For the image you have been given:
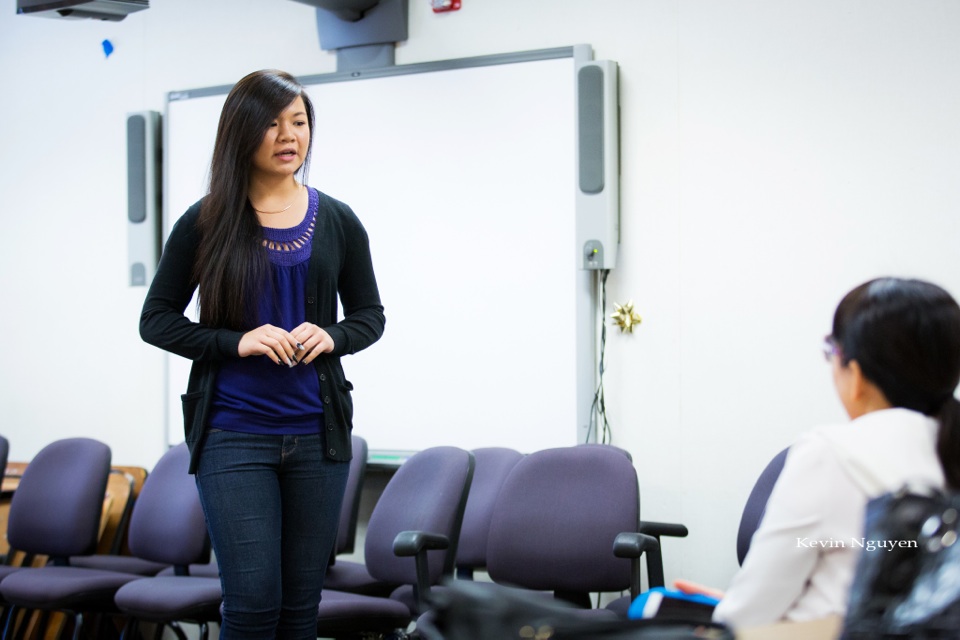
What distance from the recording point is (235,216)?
2221 millimetres

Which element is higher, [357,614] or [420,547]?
[420,547]

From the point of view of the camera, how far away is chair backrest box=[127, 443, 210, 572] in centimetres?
393

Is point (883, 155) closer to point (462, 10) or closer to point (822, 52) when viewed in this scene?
point (822, 52)

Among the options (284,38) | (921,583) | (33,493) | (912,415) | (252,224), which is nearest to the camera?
(921,583)

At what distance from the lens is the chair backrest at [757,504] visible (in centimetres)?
330

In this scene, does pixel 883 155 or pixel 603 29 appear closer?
pixel 883 155

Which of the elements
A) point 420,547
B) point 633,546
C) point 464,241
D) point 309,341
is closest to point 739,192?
point 464,241

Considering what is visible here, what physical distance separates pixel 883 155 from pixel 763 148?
40cm

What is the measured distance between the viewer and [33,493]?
14.0ft

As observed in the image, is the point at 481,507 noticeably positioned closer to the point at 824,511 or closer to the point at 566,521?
the point at 566,521

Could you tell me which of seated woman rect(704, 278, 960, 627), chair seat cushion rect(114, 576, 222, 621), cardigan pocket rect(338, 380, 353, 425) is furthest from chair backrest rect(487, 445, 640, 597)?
seated woman rect(704, 278, 960, 627)

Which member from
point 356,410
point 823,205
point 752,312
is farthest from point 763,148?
point 356,410

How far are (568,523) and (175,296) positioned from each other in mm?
1397

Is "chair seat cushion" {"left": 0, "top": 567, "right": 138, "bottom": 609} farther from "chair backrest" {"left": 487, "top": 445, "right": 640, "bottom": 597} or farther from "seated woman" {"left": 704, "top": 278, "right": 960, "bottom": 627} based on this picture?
"seated woman" {"left": 704, "top": 278, "right": 960, "bottom": 627}
